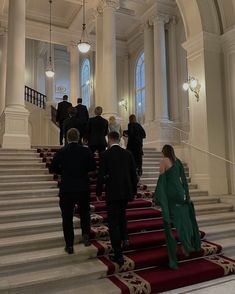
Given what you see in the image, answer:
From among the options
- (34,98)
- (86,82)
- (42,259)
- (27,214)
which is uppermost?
(86,82)

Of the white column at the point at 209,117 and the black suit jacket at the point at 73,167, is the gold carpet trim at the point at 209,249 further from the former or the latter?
the white column at the point at 209,117

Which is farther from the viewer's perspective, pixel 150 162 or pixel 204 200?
pixel 150 162

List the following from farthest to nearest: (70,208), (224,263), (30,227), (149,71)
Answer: (149,71)
(30,227)
(224,263)
(70,208)

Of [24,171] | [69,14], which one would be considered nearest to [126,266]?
[24,171]

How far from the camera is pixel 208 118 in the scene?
730 cm

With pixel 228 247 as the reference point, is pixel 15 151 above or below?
above

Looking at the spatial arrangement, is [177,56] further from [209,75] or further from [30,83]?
[30,83]

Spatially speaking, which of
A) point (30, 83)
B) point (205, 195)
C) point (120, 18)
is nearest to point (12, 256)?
point (205, 195)

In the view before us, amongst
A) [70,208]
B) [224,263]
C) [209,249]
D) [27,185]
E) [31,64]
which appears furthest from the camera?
[31,64]

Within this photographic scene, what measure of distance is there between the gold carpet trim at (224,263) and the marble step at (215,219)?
1160 mm

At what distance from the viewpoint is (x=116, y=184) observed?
357 cm

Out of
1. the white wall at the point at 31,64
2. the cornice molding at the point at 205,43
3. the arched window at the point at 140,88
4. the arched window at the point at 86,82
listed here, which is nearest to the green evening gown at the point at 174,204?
the cornice molding at the point at 205,43

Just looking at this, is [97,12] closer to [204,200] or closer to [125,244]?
[204,200]

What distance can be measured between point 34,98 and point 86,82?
15.5ft
